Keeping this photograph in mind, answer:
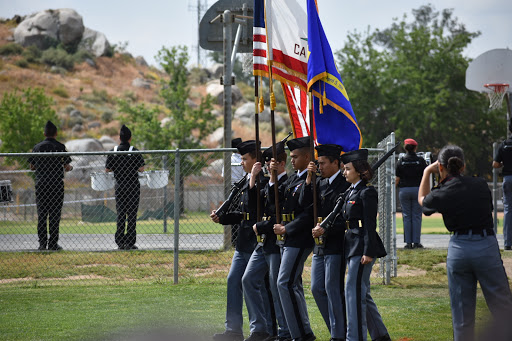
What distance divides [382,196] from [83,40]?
3202 inches

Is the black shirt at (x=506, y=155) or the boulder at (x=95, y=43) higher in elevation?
the boulder at (x=95, y=43)

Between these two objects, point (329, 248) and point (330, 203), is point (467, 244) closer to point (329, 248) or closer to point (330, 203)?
point (329, 248)

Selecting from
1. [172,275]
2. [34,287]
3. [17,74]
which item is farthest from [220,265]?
[17,74]

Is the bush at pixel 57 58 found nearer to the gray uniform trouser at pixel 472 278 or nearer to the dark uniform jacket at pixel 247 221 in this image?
the dark uniform jacket at pixel 247 221

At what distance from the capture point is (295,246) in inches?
261

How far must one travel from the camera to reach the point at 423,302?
8.83 m

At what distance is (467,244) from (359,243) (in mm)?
973

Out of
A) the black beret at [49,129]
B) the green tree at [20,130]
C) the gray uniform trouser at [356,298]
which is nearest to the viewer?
the gray uniform trouser at [356,298]

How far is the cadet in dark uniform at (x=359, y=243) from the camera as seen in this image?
610 centimetres

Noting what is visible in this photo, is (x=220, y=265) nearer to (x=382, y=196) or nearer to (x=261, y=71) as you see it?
(x=382, y=196)

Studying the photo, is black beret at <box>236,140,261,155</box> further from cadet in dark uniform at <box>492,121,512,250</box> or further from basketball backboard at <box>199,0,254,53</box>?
Result: cadet in dark uniform at <box>492,121,512,250</box>

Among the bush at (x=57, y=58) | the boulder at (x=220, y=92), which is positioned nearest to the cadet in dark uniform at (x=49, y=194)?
the boulder at (x=220, y=92)

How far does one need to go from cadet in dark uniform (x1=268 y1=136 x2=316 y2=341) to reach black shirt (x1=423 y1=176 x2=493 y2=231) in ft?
4.61

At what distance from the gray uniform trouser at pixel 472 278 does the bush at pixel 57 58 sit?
3075 inches
